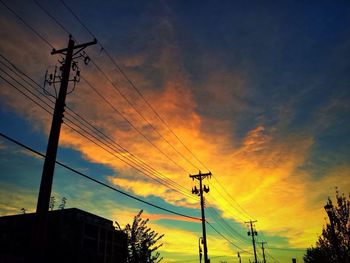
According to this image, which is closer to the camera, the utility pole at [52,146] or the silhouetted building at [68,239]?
the utility pole at [52,146]

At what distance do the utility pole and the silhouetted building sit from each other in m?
12.6

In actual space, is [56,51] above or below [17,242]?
above

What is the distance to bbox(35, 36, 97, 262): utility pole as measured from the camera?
1080cm

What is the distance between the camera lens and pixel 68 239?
2711cm

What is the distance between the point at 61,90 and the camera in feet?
45.3

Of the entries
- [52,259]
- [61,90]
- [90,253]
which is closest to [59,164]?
[61,90]

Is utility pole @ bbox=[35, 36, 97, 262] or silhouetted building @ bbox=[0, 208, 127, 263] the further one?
silhouetted building @ bbox=[0, 208, 127, 263]

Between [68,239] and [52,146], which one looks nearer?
[52,146]

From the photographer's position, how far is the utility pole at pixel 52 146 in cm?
1080

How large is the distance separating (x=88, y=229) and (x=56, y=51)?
66.1 feet

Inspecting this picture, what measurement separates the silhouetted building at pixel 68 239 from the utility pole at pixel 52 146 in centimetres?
1260

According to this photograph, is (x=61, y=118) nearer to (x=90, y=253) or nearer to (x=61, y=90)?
(x=61, y=90)

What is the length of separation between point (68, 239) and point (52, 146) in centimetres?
1770

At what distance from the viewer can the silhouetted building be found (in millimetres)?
25266
